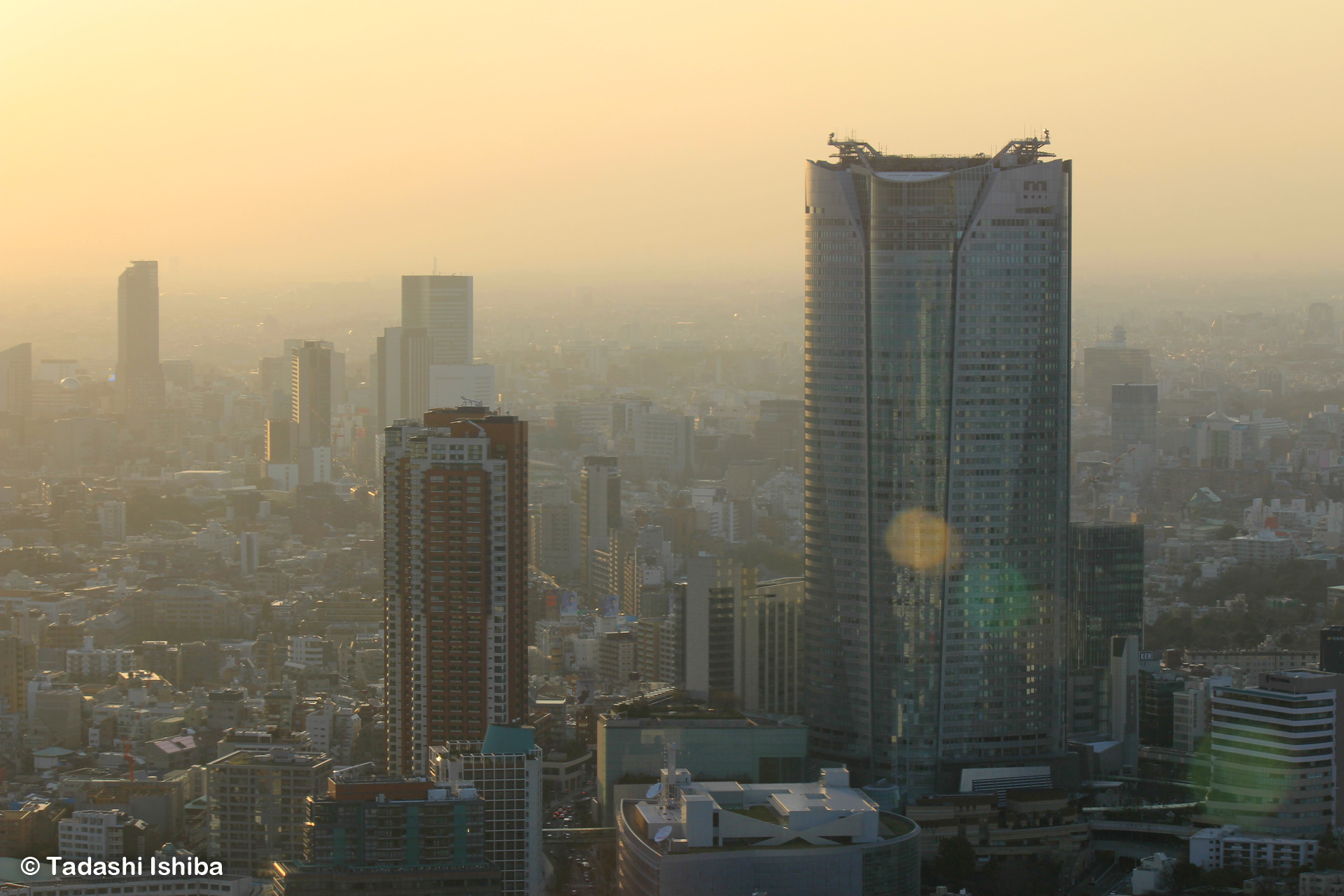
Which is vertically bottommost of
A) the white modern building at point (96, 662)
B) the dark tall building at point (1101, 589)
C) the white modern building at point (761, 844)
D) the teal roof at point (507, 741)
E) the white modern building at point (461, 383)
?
the white modern building at point (96, 662)

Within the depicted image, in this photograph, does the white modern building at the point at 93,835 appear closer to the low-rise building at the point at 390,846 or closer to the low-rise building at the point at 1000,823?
the low-rise building at the point at 390,846

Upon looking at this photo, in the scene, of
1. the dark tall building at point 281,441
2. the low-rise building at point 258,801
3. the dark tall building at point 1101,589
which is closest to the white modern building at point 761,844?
the low-rise building at point 258,801

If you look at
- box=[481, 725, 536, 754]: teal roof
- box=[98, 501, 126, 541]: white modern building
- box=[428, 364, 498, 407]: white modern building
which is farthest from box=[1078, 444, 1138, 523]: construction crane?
box=[98, 501, 126, 541]: white modern building

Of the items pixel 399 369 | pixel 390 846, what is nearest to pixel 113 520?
pixel 399 369

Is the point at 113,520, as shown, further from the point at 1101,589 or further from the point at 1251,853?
the point at 1251,853

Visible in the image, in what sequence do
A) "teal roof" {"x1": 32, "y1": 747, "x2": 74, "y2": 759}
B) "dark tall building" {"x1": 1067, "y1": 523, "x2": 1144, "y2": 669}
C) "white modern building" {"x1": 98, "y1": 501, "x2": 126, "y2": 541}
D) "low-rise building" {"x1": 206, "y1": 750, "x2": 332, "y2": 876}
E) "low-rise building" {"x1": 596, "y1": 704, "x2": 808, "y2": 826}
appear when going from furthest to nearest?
"white modern building" {"x1": 98, "y1": 501, "x2": 126, "y2": 541} < "teal roof" {"x1": 32, "y1": 747, "x2": 74, "y2": 759} < "dark tall building" {"x1": 1067, "y1": 523, "x2": 1144, "y2": 669} < "low-rise building" {"x1": 596, "y1": 704, "x2": 808, "y2": 826} < "low-rise building" {"x1": 206, "y1": 750, "x2": 332, "y2": 876}

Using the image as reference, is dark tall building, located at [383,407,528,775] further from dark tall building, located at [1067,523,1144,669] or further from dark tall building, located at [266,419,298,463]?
dark tall building, located at [266,419,298,463]
